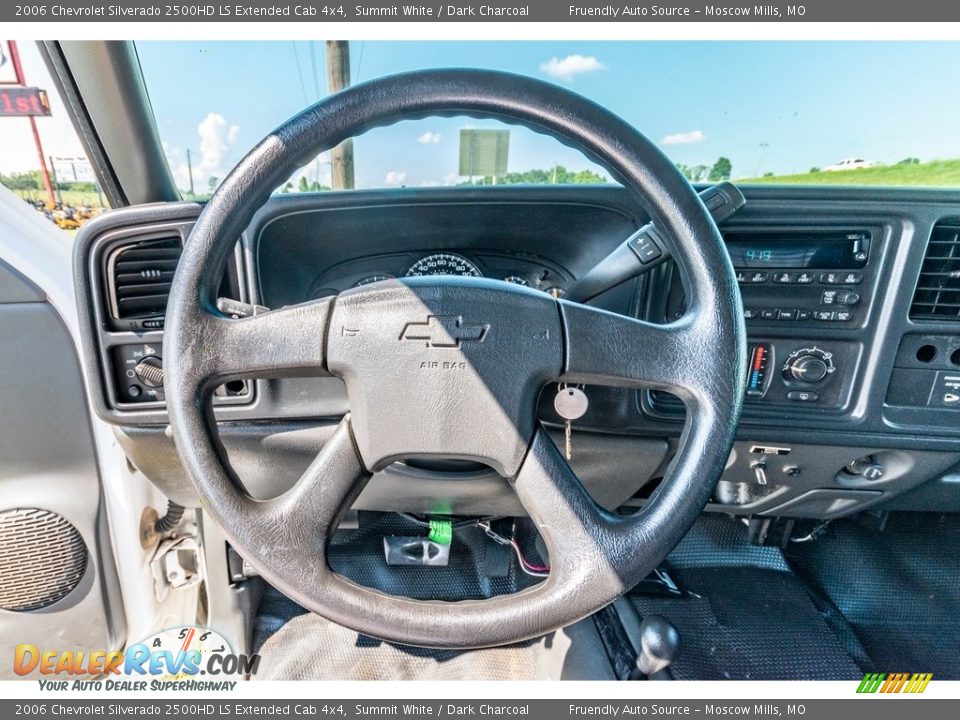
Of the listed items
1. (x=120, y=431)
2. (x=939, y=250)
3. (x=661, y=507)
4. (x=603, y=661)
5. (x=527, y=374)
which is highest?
(x=939, y=250)

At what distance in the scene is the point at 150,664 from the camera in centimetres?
122

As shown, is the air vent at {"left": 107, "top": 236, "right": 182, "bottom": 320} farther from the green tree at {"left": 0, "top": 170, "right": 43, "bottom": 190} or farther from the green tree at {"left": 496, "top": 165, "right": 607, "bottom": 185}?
the green tree at {"left": 496, "top": 165, "right": 607, "bottom": 185}

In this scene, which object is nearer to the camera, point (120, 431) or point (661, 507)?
point (661, 507)

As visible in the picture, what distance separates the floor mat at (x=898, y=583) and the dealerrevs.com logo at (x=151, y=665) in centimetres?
152

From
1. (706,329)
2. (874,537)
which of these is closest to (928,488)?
(874,537)

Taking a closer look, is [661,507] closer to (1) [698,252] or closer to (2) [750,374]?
(1) [698,252]

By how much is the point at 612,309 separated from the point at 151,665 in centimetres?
137

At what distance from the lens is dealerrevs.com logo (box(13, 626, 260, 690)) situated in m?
1.16

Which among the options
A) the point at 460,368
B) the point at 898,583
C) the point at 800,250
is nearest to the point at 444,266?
the point at 460,368

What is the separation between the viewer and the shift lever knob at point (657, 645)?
0.98 meters

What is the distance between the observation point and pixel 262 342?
27.2 inches

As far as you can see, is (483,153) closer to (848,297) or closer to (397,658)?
(848,297)

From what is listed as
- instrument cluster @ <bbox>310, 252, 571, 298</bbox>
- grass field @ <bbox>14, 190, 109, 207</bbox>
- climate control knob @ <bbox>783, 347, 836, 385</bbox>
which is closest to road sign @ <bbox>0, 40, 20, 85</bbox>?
grass field @ <bbox>14, 190, 109, 207</bbox>

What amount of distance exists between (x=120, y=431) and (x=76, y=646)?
0.69 meters
